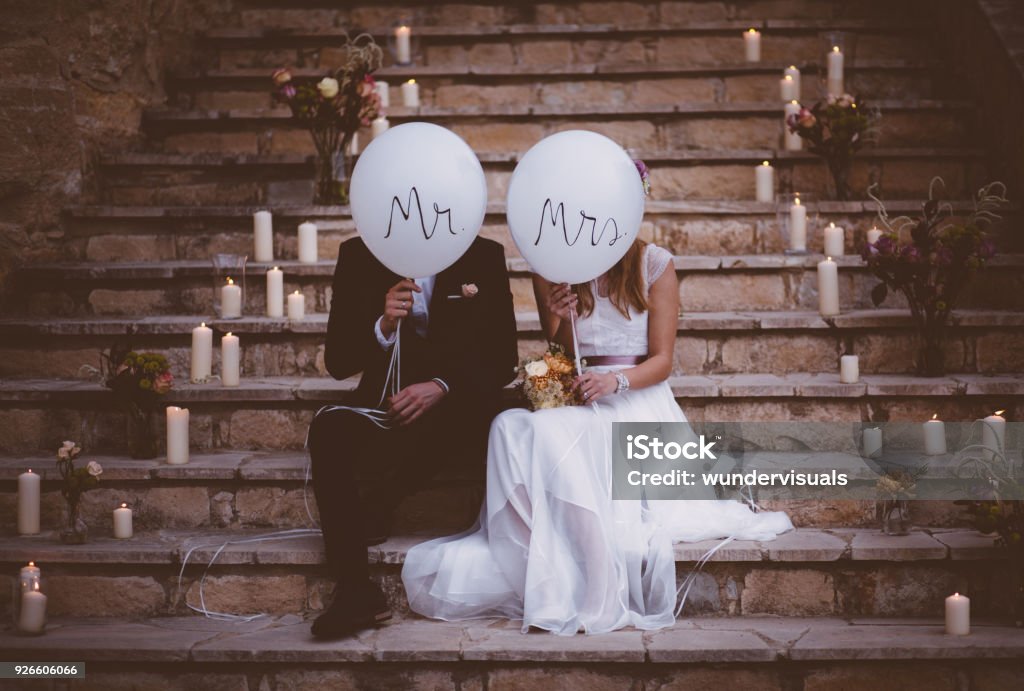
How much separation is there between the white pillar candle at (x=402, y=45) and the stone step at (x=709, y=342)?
7.66 feet

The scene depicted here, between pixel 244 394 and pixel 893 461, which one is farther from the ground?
pixel 244 394

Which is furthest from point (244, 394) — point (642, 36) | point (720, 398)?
point (642, 36)

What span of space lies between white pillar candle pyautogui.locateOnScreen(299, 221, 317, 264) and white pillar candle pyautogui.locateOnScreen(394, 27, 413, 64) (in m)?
1.80

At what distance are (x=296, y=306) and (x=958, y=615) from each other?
273 cm

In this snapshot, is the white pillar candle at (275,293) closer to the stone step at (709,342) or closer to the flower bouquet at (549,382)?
the stone step at (709,342)

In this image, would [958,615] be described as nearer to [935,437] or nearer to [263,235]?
[935,437]

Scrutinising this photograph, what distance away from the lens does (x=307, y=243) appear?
4.79 meters

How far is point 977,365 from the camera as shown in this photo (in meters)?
4.29

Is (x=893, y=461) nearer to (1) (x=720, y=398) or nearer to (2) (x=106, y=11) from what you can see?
(1) (x=720, y=398)

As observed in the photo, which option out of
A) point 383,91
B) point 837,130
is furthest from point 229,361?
point 837,130

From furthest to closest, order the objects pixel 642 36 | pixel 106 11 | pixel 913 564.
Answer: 1. pixel 642 36
2. pixel 106 11
3. pixel 913 564

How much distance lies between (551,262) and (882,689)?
1604mm

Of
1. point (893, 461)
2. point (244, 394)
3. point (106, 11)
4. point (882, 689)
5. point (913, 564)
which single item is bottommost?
point (882, 689)

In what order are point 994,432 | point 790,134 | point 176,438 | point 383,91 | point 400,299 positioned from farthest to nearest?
point 383,91 → point 790,134 → point 176,438 → point 994,432 → point 400,299
